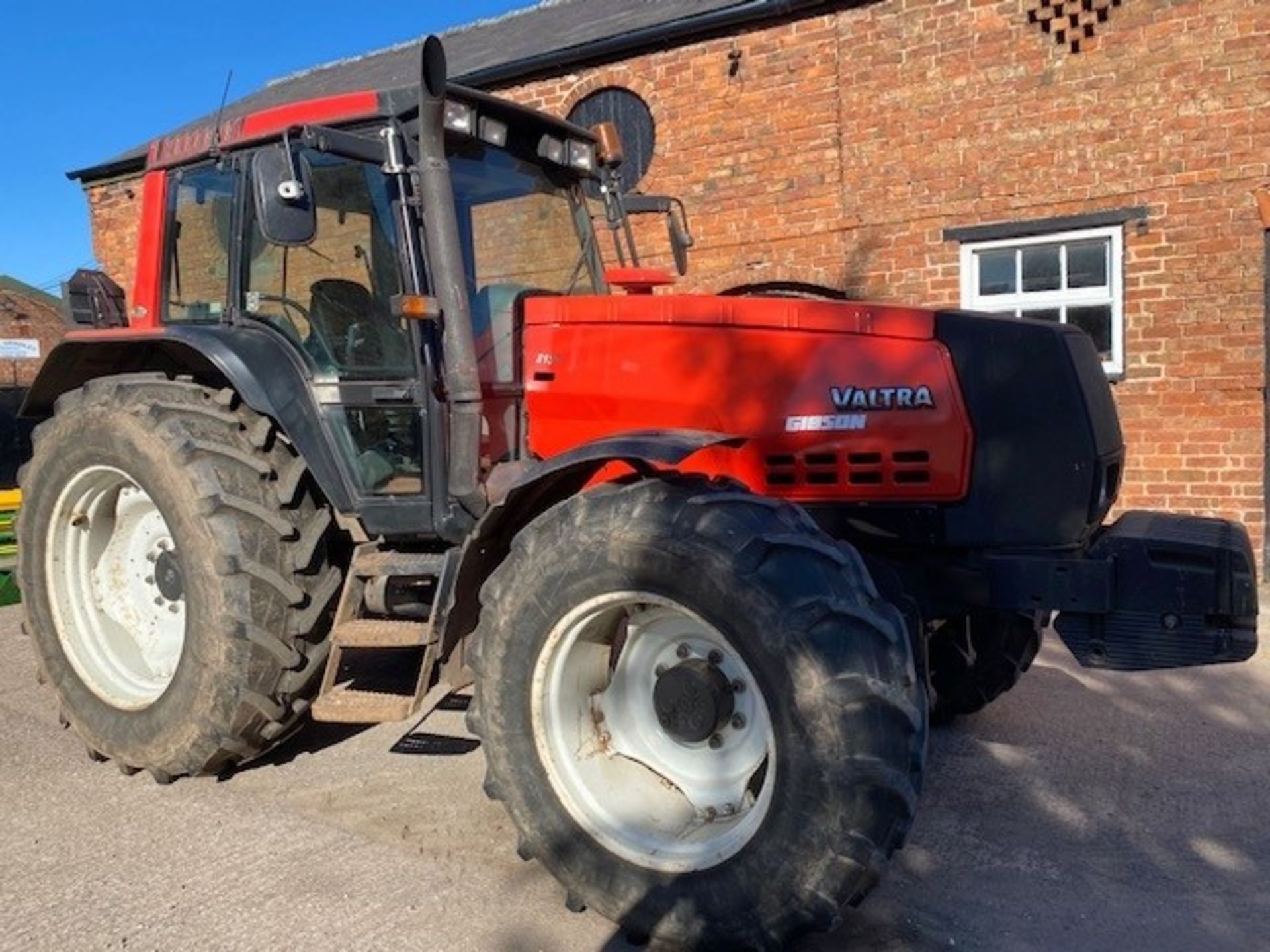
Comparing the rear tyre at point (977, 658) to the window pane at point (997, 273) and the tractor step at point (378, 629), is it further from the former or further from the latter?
the window pane at point (997, 273)

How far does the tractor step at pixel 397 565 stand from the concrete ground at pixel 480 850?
2.56 ft

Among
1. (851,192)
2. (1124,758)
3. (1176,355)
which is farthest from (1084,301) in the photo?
(1124,758)

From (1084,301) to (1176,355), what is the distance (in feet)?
2.34

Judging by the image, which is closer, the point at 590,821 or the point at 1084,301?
the point at 590,821

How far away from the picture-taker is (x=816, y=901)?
247cm

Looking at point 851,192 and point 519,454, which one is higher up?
point 851,192

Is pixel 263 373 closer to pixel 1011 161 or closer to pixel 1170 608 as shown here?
pixel 1170 608

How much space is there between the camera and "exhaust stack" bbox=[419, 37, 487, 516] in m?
3.48

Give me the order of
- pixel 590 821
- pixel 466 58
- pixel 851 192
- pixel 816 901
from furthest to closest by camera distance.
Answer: pixel 466 58 < pixel 851 192 < pixel 590 821 < pixel 816 901

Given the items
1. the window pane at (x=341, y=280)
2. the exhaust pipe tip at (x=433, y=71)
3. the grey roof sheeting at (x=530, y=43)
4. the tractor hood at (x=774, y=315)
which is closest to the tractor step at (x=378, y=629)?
the window pane at (x=341, y=280)

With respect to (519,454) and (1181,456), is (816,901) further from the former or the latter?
(1181,456)

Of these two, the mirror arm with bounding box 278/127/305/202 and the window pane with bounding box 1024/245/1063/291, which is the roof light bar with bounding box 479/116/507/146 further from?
the window pane with bounding box 1024/245/1063/291

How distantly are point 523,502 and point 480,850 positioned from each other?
107 centimetres

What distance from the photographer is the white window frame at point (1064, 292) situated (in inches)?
299
